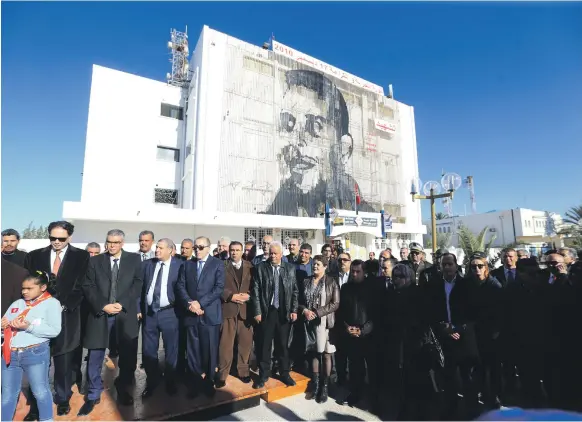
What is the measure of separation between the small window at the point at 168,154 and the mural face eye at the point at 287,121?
316 inches

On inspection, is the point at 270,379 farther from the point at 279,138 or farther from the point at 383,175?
the point at 383,175

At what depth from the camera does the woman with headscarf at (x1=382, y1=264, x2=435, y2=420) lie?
12.4 ft

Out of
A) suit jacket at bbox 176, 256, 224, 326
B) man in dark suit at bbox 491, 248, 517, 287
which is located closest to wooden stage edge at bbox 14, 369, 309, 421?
suit jacket at bbox 176, 256, 224, 326

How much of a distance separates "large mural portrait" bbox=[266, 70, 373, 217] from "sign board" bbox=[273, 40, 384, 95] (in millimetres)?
937

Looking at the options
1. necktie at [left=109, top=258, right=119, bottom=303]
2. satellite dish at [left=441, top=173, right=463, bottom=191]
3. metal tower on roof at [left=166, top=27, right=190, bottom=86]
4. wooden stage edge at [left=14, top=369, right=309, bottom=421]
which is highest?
metal tower on roof at [left=166, top=27, right=190, bottom=86]

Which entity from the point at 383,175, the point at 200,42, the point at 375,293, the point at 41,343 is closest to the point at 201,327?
the point at 41,343

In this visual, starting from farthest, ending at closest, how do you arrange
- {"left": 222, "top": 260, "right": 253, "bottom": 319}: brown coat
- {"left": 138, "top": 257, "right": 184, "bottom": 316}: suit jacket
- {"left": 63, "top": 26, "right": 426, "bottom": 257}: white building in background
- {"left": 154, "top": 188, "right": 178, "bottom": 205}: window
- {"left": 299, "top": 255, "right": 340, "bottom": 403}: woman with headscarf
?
1. {"left": 154, "top": 188, "right": 178, "bottom": 205}: window
2. {"left": 63, "top": 26, "right": 426, "bottom": 257}: white building in background
3. {"left": 222, "top": 260, "right": 253, "bottom": 319}: brown coat
4. {"left": 299, "top": 255, "right": 340, "bottom": 403}: woman with headscarf
5. {"left": 138, "top": 257, "right": 184, "bottom": 316}: suit jacket

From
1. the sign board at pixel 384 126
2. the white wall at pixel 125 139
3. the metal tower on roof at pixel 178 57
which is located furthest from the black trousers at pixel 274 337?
the sign board at pixel 384 126

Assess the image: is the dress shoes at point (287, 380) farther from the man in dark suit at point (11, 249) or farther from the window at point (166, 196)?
the window at point (166, 196)

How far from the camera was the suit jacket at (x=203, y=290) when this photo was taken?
153 inches

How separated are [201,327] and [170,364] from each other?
0.58 m

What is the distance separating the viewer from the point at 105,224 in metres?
15.6

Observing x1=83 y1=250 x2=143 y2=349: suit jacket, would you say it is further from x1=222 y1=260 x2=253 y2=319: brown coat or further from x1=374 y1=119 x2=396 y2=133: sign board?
x1=374 y1=119 x2=396 y2=133: sign board

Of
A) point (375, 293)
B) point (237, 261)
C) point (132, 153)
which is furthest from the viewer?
point (132, 153)
